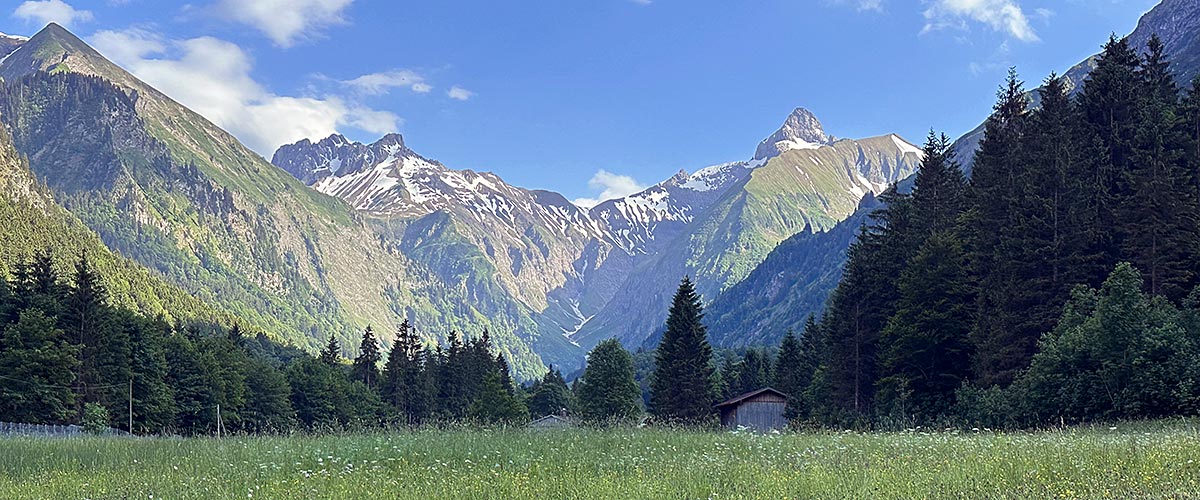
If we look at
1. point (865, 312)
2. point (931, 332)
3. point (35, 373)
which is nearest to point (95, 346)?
point (35, 373)

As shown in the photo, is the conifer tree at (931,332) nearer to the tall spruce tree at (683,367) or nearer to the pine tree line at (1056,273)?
the pine tree line at (1056,273)

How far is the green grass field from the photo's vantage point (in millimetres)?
10750

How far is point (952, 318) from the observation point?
45875mm

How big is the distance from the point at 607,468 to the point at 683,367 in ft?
224

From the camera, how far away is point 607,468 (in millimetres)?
13992

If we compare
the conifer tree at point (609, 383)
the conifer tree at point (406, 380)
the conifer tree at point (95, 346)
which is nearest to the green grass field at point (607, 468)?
the conifer tree at point (95, 346)

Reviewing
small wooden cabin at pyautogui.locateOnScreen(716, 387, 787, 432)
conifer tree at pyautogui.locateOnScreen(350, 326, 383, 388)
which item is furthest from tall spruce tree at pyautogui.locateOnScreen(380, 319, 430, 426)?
small wooden cabin at pyautogui.locateOnScreen(716, 387, 787, 432)

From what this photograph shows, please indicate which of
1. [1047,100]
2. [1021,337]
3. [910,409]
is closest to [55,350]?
[910,409]

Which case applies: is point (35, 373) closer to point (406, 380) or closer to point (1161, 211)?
point (406, 380)

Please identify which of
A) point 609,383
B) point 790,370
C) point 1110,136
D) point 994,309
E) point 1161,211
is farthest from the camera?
point 790,370

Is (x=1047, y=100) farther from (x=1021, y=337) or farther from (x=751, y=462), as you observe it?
(x=751, y=462)

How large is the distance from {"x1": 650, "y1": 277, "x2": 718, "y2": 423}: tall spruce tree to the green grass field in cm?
6215

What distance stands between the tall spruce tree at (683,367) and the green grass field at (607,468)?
6215 cm

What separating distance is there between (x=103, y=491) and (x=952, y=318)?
42.6 metres
